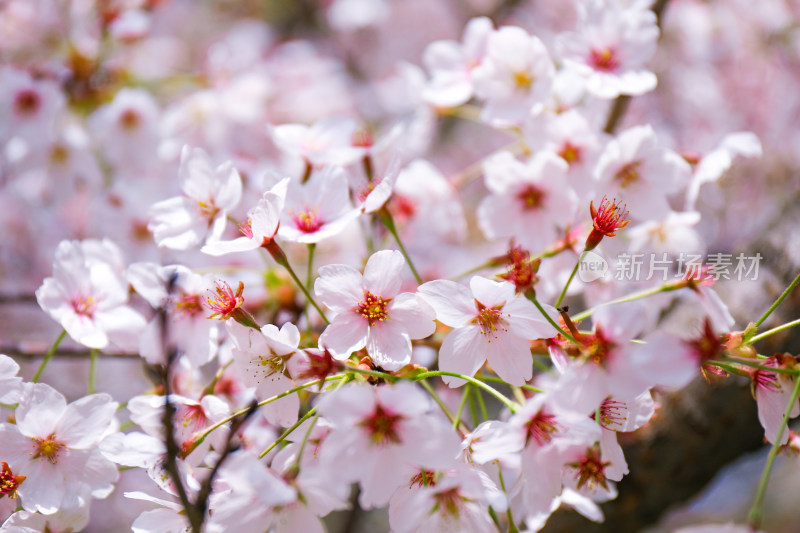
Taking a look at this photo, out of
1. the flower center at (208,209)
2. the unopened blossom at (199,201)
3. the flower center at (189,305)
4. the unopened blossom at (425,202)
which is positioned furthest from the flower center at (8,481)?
the unopened blossom at (425,202)

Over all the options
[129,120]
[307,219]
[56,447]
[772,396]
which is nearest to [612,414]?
[772,396]

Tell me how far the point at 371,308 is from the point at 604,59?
987mm

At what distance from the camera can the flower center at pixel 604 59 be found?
1656 millimetres

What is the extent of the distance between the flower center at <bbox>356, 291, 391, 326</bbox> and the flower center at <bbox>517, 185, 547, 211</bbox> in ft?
2.07

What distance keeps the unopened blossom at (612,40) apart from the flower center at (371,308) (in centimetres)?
87

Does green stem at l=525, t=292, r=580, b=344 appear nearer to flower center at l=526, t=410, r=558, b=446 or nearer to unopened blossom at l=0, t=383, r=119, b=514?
flower center at l=526, t=410, r=558, b=446

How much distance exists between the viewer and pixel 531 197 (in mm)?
1668

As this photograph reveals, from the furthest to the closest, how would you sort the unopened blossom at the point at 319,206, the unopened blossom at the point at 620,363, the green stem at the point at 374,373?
the unopened blossom at the point at 319,206 → the green stem at the point at 374,373 → the unopened blossom at the point at 620,363

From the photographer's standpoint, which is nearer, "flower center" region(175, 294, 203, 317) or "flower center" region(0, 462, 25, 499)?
"flower center" region(0, 462, 25, 499)

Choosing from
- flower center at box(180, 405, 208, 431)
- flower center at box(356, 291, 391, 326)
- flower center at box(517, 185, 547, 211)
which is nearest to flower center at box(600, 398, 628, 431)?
flower center at box(356, 291, 391, 326)

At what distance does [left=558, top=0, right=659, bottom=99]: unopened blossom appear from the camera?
1.65 metres

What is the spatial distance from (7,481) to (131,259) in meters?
1.13

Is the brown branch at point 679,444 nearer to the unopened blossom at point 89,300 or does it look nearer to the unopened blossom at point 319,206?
the unopened blossom at point 319,206

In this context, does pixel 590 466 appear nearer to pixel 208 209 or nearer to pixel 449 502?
pixel 449 502
